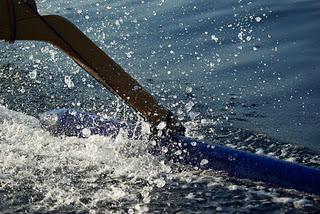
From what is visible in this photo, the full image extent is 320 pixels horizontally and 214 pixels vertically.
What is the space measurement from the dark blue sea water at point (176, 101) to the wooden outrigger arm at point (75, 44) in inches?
17.0

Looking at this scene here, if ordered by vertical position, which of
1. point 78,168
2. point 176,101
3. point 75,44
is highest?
point 75,44

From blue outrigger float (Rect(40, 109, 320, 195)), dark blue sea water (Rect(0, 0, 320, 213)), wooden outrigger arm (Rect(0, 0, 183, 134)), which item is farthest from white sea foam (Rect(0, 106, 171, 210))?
wooden outrigger arm (Rect(0, 0, 183, 134))

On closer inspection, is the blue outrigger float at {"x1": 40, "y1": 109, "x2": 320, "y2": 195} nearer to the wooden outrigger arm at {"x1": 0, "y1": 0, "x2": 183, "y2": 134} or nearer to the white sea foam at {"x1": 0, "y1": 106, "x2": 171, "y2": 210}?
the white sea foam at {"x1": 0, "y1": 106, "x2": 171, "y2": 210}

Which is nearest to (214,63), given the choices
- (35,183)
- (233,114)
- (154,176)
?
(233,114)

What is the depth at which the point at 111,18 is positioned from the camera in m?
10.3

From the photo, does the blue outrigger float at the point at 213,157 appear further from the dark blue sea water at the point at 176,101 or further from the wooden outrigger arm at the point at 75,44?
the wooden outrigger arm at the point at 75,44

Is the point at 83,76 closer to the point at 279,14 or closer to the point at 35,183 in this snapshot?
the point at 35,183

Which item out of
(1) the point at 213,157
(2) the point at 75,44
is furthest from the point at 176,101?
(2) the point at 75,44

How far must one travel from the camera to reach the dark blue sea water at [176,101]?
4656mm

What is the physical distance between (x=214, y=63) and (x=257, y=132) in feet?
7.14

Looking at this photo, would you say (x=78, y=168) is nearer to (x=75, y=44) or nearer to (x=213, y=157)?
(x=75, y=44)

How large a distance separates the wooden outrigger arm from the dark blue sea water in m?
0.43

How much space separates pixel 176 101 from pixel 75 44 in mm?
1982

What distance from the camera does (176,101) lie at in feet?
21.8
